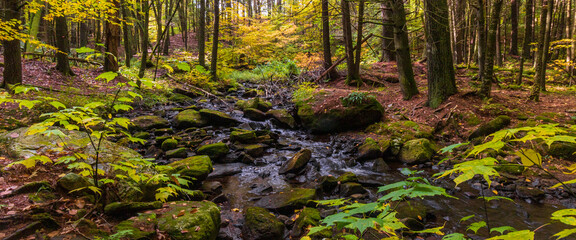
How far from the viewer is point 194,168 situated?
532 cm

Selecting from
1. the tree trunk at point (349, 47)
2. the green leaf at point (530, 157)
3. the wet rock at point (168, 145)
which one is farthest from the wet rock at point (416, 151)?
the wet rock at point (168, 145)

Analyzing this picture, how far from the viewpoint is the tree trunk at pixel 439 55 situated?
775 cm

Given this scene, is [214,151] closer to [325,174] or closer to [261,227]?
[325,174]

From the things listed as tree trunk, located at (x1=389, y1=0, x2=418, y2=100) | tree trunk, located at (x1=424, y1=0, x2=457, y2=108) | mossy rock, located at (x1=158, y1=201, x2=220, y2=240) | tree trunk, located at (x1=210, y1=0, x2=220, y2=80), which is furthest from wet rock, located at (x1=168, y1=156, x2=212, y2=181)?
tree trunk, located at (x1=210, y1=0, x2=220, y2=80)

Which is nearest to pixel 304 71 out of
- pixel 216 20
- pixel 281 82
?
pixel 281 82

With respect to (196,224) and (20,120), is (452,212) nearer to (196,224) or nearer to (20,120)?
(196,224)

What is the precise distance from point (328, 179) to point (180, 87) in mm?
10861

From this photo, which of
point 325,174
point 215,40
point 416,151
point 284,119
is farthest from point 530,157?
point 215,40

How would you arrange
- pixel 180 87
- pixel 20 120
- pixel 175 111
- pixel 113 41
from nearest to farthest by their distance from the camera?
pixel 20 120
pixel 175 111
pixel 113 41
pixel 180 87

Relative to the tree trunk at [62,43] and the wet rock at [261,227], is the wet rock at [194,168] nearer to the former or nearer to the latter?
the wet rock at [261,227]

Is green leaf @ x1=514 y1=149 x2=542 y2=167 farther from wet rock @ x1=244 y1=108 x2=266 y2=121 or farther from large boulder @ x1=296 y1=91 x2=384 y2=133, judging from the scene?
wet rock @ x1=244 y1=108 x2=266 y2=121

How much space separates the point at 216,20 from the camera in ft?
46.5

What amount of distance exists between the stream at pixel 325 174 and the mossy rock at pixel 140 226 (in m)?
1.15

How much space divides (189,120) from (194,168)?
4.18 m
